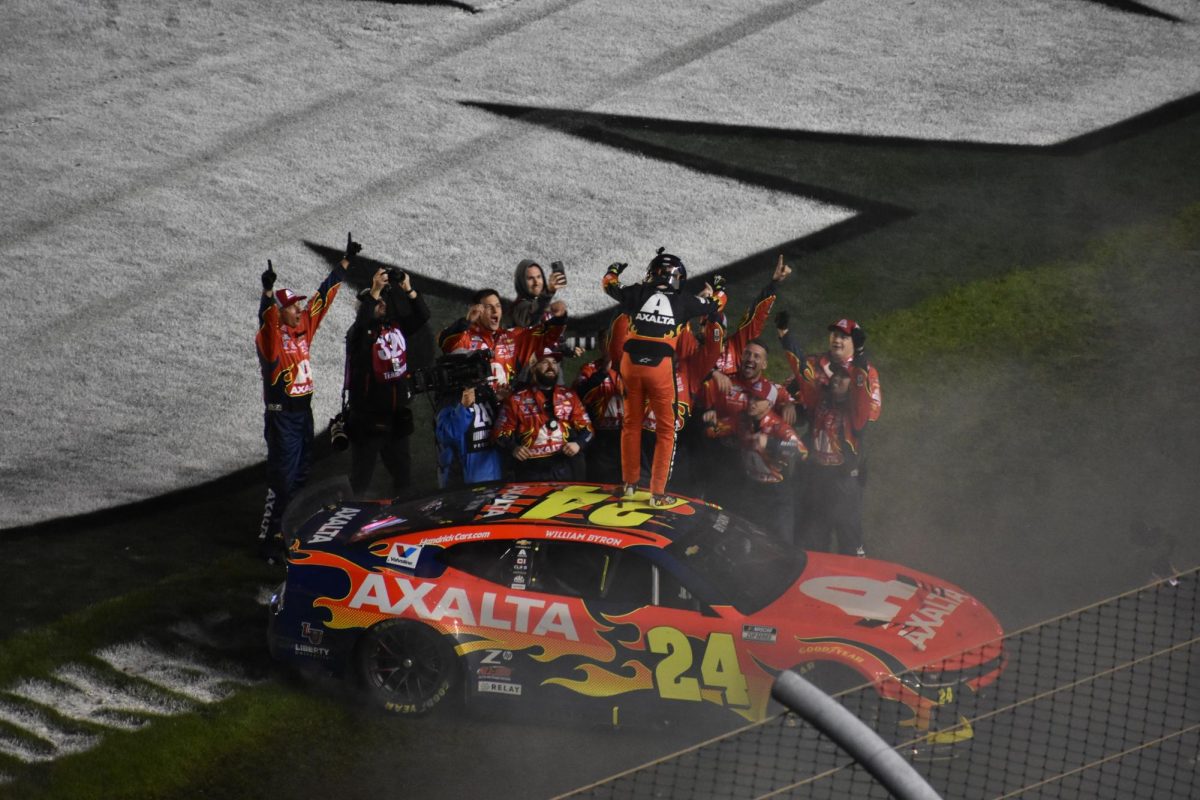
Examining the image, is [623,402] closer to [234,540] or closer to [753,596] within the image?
[753,596]

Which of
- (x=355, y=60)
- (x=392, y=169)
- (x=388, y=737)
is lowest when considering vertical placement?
(x=388, y=737)

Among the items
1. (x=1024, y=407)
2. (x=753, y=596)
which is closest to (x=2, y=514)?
(x=753, y=596)

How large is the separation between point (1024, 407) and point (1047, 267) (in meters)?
2.45

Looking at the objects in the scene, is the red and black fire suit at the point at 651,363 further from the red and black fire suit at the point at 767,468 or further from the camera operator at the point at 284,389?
the camera operator at the point at 284,389

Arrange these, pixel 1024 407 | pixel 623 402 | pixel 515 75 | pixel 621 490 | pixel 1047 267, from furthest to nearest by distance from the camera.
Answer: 1. pixel 515 75
2. pixel 1047 267
3. pixel 1024 407
4. pixel 623 402
5. pixel 621 490

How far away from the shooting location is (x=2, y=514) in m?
10.6

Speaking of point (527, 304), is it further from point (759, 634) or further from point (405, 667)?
point (759, 634)

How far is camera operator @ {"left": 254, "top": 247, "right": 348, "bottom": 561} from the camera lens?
9633mm

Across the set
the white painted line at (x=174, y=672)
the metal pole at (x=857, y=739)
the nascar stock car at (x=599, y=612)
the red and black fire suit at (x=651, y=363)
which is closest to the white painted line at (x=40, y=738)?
the white painted line at (x=174, y=672)

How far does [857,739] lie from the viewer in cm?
417

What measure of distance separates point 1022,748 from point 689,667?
1.71 meters

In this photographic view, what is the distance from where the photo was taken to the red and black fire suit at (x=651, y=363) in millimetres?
9062

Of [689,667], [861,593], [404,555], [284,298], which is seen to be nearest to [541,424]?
[404,555]

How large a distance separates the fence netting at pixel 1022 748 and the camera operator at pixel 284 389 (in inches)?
130
